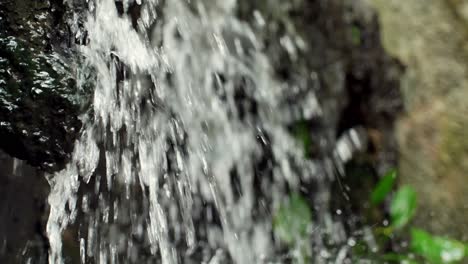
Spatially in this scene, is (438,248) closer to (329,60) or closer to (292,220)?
(292,220)

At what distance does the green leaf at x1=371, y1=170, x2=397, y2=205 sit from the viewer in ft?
5.70

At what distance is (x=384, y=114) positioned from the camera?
1.83 metres

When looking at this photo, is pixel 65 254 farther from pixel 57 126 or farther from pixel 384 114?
pixel 384 114

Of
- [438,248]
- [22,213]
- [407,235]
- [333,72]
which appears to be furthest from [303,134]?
[22,213]

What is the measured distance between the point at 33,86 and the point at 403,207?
45.6 inches

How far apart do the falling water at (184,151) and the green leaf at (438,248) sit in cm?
30

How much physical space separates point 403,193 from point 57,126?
1.09 metres

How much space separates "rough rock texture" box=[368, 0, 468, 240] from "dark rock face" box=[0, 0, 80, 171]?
1077 millimetres

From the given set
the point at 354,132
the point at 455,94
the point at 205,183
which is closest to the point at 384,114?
the point at 354,132

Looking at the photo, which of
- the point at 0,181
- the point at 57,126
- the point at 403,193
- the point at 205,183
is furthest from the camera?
the point at 205,183

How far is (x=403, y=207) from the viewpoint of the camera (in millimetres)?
1672

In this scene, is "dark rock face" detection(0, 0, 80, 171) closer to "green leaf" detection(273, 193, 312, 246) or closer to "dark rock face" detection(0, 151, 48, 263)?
"dark rock face" detection(0, 151, 48, 263)

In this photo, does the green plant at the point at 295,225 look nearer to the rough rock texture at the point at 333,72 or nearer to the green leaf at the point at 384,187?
the rough rock texture at the point at 333,72

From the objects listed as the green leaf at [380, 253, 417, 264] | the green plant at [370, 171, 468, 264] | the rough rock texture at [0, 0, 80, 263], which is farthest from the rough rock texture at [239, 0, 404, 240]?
the rough rock texture at [0, 0, 80, 263]
